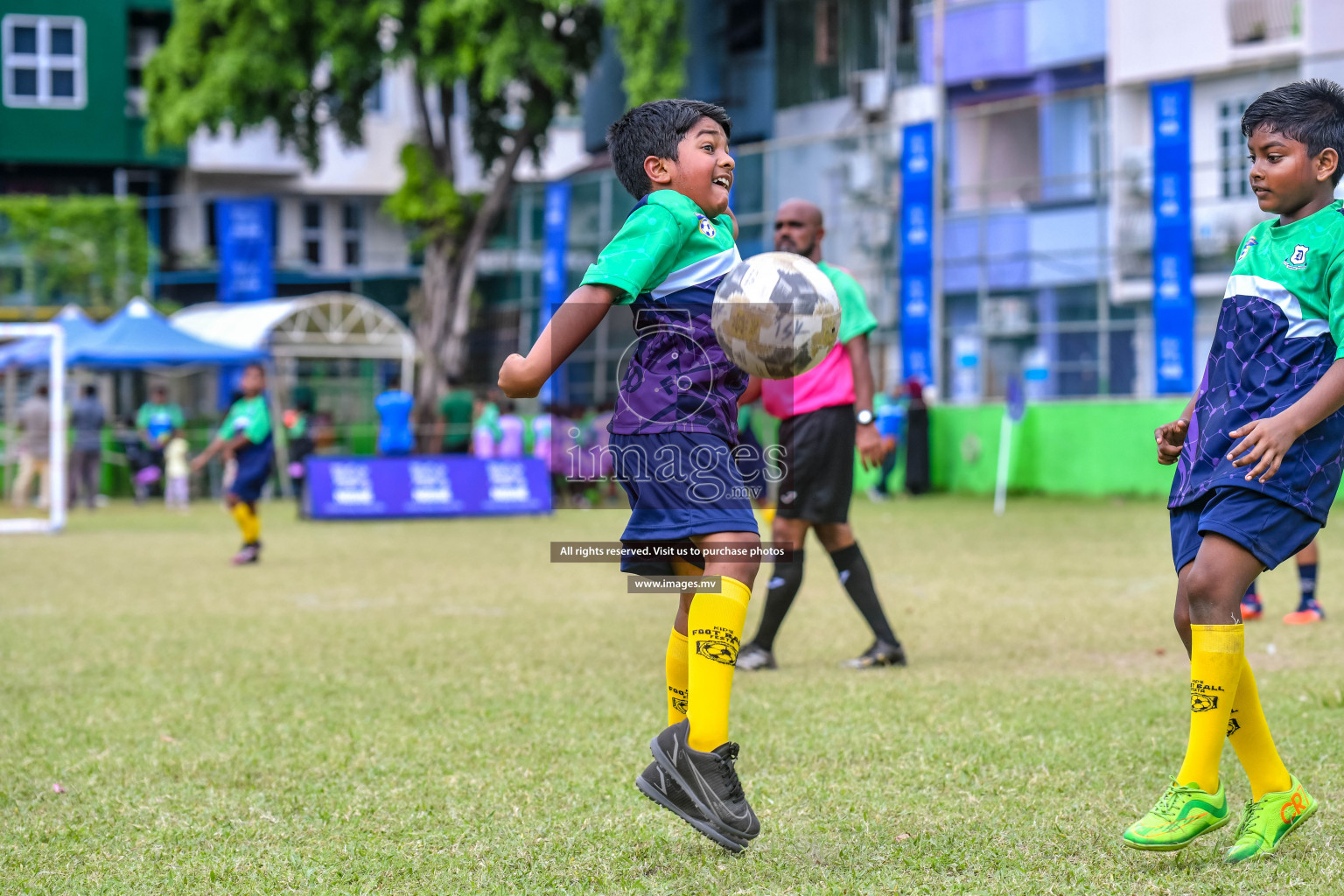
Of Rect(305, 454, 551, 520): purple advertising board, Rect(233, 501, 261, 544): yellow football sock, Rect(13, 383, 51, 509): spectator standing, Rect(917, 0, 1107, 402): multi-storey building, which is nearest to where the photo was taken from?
Rect(233, 501, 261, 544): yellow football sock

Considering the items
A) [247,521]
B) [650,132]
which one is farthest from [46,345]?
[650,132]

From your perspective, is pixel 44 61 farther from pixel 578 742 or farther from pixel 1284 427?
pixel 1284 427

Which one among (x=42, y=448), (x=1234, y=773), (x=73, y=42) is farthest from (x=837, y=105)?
(x=1234, y=773)

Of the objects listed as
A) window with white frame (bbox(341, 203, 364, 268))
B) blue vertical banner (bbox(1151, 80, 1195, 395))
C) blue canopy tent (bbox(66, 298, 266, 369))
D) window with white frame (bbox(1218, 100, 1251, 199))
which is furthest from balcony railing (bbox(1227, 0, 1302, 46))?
window with white frame (bbox(341, 203, 364, 268))

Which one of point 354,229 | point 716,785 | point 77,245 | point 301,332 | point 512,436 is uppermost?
point 354,229

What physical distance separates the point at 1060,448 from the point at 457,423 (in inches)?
382

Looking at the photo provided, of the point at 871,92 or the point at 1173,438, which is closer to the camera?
the point at 1173,438

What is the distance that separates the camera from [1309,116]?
373 centimetres

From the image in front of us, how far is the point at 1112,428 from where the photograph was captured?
2228 cm

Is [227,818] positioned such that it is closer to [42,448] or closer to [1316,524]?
[1316,524]

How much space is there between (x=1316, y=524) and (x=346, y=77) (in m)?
25.8

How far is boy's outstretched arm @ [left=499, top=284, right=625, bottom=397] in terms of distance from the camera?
3.62 metres

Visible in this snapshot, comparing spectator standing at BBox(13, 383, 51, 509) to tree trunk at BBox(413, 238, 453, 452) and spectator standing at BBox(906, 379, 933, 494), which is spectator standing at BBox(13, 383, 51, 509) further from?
spectator standing at BBox(906, 379, 933, 494)

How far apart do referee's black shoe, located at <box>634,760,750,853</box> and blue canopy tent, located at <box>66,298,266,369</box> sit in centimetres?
2127
